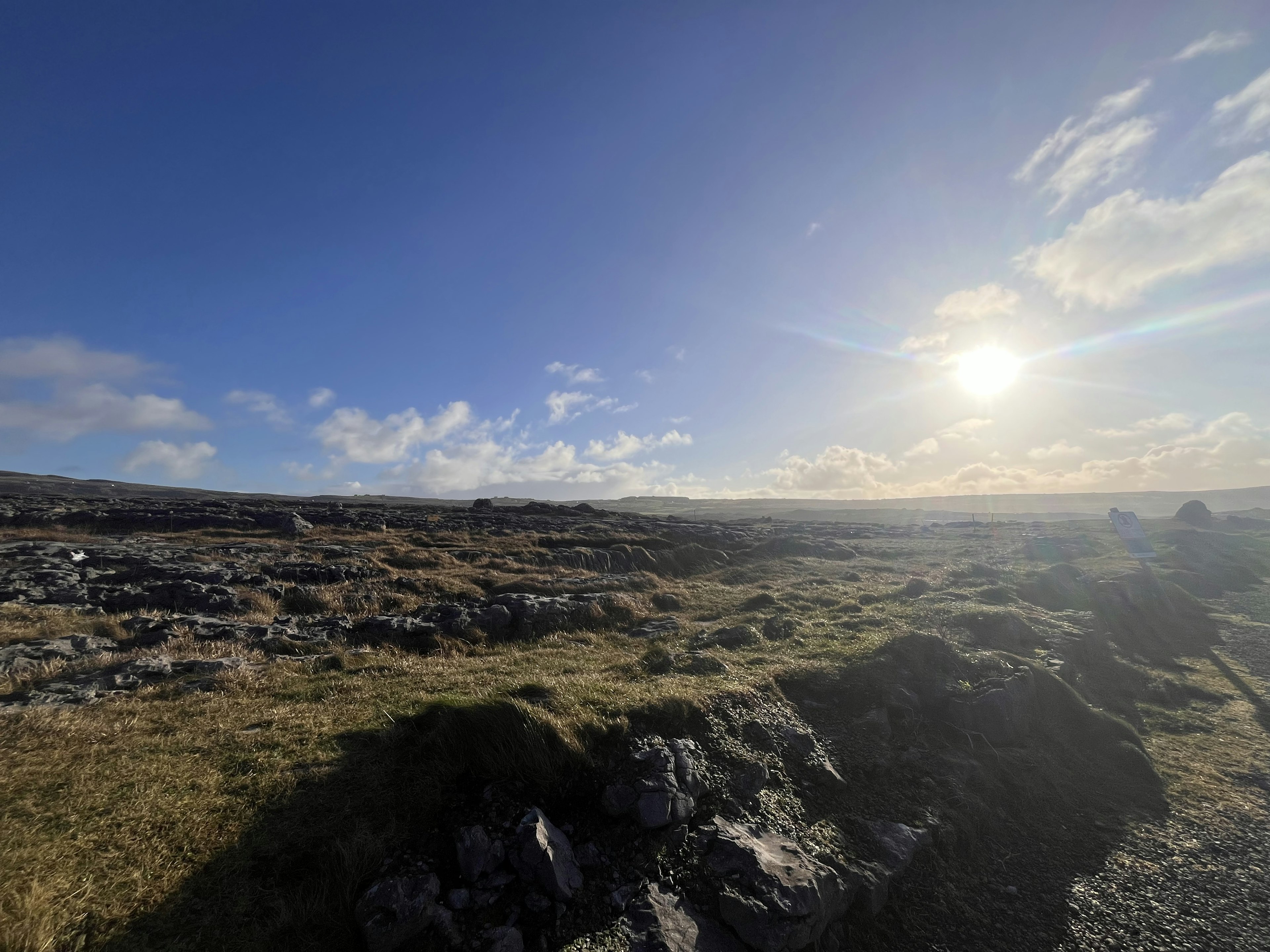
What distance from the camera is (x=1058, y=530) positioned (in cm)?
9256

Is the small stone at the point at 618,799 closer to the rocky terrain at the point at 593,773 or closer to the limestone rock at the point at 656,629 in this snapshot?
the rocky terrain at the point at 593,773

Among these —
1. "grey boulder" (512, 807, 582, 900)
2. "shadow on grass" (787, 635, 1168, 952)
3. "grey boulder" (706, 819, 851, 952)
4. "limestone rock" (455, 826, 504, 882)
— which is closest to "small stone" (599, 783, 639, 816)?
"grey boulder" (512, 807, 582, 900)

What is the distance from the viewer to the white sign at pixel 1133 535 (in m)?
33.0

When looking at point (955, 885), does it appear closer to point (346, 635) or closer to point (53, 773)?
point (53, 773)

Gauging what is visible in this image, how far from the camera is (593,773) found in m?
9.44

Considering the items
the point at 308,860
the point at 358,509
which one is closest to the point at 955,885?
the point at 308,860

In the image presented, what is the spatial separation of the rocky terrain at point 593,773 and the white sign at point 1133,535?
7.65 m

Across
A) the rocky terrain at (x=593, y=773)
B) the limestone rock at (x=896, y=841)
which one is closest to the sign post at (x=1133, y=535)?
the rocky terrain at (x=593, y=773)

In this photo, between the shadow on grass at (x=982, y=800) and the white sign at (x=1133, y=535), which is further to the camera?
the white sign at (x=1133, y=535)

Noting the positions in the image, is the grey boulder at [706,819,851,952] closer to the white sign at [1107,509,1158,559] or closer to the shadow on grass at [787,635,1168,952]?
the shadow on grass at [787,635,1168,952]

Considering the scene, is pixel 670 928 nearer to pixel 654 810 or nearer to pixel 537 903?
pixel 654 810

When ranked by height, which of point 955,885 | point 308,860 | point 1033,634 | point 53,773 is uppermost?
point 53,773

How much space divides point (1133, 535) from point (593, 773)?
41724 millimetres

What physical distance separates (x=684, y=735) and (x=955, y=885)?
19.8 feet
